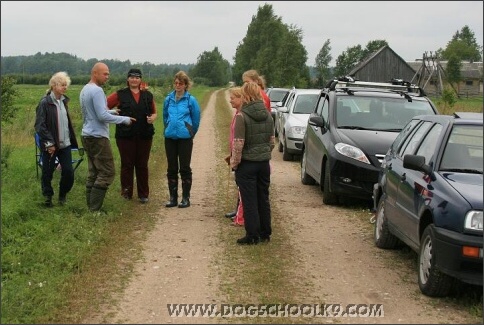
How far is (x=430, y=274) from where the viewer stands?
5.89 metres

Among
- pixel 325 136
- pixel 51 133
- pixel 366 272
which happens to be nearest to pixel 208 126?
pixel 325 136

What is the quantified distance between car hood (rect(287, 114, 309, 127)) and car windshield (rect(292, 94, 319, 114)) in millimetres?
586

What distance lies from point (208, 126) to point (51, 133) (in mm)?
18768

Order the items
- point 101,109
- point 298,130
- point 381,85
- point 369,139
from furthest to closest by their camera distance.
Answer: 1. point 298,130
2. point 381,85
3. point 369,139
4. point 101,109

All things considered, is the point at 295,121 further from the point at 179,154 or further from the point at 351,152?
the point at 179,154

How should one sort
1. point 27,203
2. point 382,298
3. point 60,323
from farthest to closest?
1. point 27,203
2. point 382,298
3. point 60,323

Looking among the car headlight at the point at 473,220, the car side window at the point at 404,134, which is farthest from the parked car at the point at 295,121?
the car headlight at the point at 473,220

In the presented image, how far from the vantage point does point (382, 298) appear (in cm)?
599

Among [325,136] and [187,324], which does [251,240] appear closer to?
[187,324]

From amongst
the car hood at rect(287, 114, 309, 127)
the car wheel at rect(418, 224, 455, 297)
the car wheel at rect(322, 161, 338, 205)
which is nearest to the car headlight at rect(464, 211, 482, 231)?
the car wheel at rect(418, 224, 455, 297)

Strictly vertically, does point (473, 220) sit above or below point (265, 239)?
above

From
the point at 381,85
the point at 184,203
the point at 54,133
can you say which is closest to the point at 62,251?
the point at 54,133

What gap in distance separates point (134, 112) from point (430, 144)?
4648 mm

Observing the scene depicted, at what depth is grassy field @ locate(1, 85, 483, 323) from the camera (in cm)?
564
